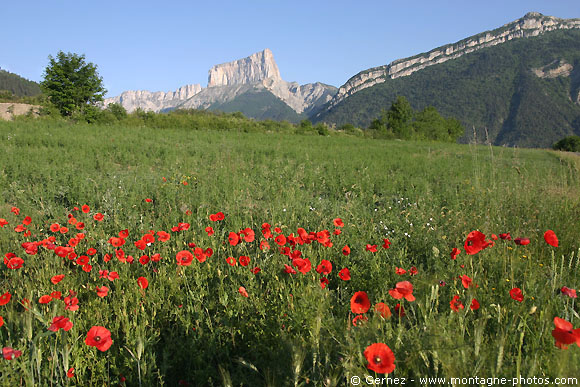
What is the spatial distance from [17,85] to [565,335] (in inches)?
7120

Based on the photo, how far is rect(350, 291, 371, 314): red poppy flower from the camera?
1.16 meters

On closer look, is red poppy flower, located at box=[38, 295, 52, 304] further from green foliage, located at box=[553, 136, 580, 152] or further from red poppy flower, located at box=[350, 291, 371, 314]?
green foliage, located at box=[553, 136, 580, 152]

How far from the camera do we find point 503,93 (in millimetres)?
131500

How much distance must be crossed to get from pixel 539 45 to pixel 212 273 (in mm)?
204782

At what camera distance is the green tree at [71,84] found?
26.6 meters

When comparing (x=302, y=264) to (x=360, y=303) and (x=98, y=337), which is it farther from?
(x=98, y=337)

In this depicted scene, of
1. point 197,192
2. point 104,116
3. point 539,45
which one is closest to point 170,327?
→ point 197,192

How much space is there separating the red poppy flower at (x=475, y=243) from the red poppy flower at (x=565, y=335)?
0.51m

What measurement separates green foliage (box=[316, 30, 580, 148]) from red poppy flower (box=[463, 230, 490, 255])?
110 metres

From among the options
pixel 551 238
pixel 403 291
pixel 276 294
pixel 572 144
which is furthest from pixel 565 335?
pixel 572 144

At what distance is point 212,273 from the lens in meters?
2.40

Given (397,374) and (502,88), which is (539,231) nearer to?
(397,374)

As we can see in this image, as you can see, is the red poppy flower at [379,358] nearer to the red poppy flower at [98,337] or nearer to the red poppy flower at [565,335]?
the red poppy flower at [565,335]

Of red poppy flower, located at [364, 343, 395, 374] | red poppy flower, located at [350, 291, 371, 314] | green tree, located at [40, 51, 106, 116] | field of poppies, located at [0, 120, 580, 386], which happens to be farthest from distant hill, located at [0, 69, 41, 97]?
red poppy flower, located at [364, 343, 395, 374]
